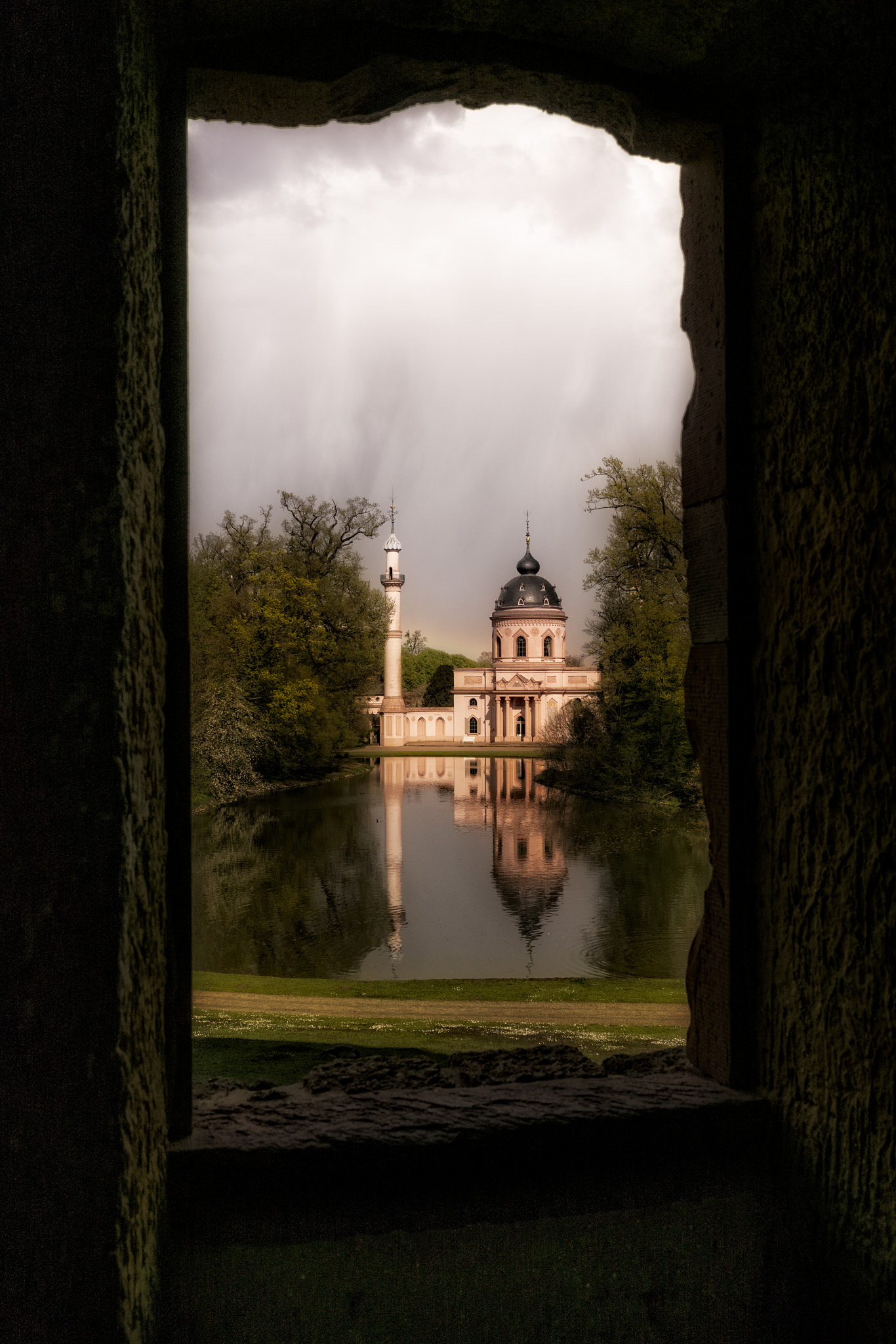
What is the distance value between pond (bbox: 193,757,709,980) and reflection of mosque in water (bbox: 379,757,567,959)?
0.18 ft

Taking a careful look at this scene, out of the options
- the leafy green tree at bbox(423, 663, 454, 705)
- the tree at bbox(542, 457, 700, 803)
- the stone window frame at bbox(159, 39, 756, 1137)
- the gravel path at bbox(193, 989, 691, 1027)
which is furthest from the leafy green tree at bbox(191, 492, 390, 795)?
the leafy green tree at bbox(423, 663, 454, 705)

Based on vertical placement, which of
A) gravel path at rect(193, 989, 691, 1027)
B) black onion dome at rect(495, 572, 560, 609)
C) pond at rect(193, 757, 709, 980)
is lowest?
pond at rect(193, 757, 709, 980)

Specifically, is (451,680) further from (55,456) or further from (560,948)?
(55,456)

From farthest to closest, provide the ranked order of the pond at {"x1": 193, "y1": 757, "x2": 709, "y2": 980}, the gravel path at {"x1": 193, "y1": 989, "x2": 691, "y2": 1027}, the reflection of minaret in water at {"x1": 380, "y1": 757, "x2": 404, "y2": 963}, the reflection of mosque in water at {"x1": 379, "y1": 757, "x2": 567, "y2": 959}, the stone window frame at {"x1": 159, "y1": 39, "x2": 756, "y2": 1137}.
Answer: the reflection of mosque in water at {"x1": 379, "y1": 757, "x2": 567, "y2": 959} → the reflection of minaret in water at {"x1": 380, "y1": 757, "x2": 404, "y2": 963} → the pond at {"x1": 193, "y1": 757, "x2": 709, "y2": 980} → the gravel path at {"x1": 193, "y1": 989, "x2": 691, "y2": 1027} → the stone window frame at {"x1": 159, "y1": 39, "x2": 756, "y2": 1137}

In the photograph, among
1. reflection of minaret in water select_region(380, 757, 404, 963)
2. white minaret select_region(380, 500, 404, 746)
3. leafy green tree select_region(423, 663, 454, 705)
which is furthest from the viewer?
leafy green tree select_region(423, 663, 454, 705)

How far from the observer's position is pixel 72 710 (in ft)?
4.31

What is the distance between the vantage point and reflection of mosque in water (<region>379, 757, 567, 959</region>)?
11.9 m

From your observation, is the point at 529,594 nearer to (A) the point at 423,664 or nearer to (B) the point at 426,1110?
(A) the point at 423,664

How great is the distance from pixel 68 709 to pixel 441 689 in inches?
2400

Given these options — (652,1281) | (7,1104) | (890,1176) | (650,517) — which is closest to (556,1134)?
(652,1281)

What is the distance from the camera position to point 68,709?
131 centimetres

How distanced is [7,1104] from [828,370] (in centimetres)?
194

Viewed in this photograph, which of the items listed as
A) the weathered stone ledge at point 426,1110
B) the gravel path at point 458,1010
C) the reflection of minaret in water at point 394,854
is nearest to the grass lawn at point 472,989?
the gravel path at point 458,1010

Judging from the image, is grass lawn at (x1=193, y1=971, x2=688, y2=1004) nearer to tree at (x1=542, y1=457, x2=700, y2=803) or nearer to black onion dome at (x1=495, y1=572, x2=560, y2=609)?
tree at (x1=542, y1=457, x2=700, y2=803)
